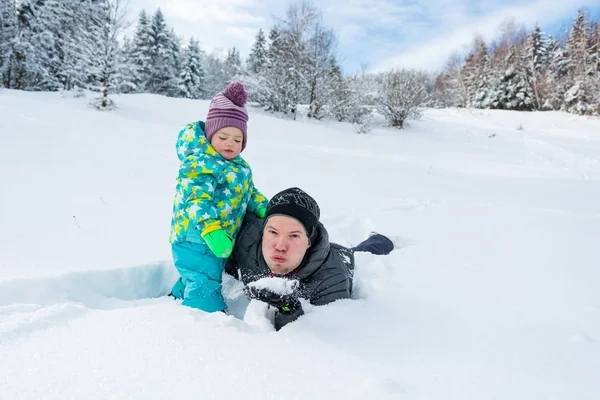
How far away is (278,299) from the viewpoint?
4.61ft

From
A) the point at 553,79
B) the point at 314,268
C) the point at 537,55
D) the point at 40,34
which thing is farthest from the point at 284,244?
the point at 537,55

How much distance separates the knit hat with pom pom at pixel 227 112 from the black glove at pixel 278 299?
1.12m

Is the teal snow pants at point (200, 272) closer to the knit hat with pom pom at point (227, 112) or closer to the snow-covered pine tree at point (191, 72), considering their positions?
the knit hat with pom pom at point (227, 112)

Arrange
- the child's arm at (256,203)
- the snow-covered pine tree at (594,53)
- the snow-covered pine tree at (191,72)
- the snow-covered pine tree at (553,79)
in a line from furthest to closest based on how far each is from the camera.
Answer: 1. the snow-covered pine tree at (191,72)
2. the snow-covered pine tree at (553,79)
3. the snow-covered pine tree at (594,53)
4. the child's arm at (256,203)

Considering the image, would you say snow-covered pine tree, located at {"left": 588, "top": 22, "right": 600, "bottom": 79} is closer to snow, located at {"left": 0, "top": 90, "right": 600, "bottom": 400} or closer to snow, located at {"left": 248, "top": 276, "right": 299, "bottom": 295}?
snow, located at {"left": 0, "top": 90, "right": 600, "bottom": 400}

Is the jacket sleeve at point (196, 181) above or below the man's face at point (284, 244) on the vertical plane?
above

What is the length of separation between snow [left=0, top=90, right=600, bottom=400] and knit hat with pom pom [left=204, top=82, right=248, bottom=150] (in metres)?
1.01

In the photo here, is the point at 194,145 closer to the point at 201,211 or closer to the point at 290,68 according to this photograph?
the point at 201,211

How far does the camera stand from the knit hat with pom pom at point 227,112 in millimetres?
2111

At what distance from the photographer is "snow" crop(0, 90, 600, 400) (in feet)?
3.39

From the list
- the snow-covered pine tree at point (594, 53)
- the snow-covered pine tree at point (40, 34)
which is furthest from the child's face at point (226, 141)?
the snow-covered pine tree at point (594, 53)

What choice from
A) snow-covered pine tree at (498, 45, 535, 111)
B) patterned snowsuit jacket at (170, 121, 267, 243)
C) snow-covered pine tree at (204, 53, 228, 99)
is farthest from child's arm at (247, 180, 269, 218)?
snow-covered pine tree at (498, 45, 535, 111)

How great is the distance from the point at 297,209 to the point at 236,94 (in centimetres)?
98

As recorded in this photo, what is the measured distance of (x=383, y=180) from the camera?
5.33m
